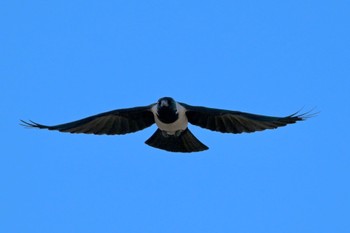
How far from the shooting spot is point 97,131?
82.6 feet

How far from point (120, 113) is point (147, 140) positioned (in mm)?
1077

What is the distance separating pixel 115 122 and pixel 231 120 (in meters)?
2.90

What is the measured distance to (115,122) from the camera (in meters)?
25.4

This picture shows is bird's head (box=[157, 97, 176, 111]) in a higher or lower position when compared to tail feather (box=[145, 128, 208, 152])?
higher

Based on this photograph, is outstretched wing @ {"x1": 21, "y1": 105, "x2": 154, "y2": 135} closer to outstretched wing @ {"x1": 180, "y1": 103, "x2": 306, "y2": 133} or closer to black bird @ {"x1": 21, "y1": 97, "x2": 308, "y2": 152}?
black bird @ {"x1": 21, "y1": 97, "x2": 308, "y2": 152}

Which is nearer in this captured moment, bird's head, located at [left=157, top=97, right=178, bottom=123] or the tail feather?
bird's head, located at [left=157, top=97, right=178, bottom=123]

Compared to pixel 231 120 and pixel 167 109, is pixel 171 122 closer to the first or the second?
pixel 167 109

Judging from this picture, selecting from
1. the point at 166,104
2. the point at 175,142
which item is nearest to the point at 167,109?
the point at 166,104

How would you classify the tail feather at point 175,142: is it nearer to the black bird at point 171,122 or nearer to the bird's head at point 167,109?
the black bird at point 171,122

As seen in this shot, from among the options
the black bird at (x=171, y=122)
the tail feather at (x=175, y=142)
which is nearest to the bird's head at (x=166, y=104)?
the black bird at (x=171, y=122)

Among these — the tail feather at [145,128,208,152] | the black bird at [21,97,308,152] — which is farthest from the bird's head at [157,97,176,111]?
the tail feather at [145,128,208,152]

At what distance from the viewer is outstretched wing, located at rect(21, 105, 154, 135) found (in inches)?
981

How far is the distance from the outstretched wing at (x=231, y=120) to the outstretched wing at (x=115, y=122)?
1069 mm

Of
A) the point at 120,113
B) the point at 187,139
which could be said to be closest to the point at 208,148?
the point at 187,139
